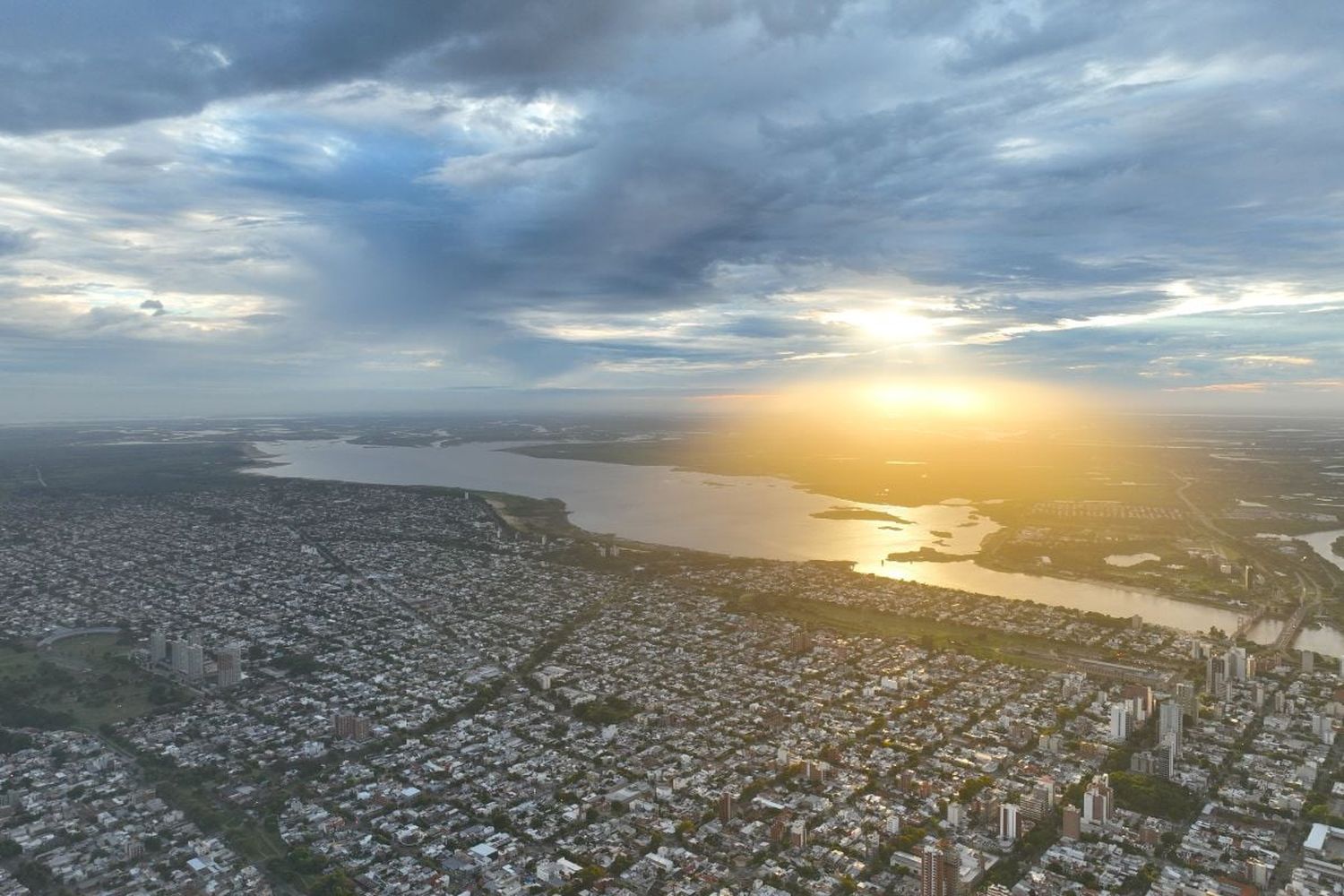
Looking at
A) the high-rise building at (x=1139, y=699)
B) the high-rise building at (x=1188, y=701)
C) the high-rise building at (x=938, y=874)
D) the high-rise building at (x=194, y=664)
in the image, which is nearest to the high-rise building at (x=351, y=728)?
the high-rise building at (x=194, y=664)

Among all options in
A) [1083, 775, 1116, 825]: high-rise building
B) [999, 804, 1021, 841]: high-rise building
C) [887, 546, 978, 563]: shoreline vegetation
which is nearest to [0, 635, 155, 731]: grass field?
[999, 804, 1021, 841]: high-rise building

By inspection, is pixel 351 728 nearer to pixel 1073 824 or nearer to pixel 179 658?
pixel 179 658

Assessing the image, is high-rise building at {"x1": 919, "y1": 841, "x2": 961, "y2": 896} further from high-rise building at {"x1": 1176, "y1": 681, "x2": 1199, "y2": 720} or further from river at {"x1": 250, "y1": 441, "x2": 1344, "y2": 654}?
river at {"x1": 250, "y1": 441, "x2": 1344, "y2": 654}

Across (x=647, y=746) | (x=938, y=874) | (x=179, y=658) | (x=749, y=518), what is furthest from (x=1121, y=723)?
(x=749, y=518)

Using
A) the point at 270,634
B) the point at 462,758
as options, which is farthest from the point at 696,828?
the point at 270,634

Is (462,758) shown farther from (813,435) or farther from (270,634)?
(813,435)
